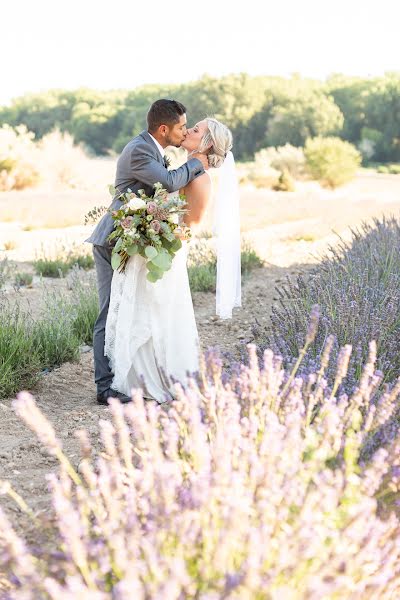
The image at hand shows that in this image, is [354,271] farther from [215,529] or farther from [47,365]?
[215,529]

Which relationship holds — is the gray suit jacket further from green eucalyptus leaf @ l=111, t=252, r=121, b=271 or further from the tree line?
the tree line

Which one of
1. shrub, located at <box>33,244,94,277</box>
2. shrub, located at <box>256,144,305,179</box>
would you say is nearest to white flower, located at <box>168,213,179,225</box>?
shrub, located at <box>33,244,94,277</box>

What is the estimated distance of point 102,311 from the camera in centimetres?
480

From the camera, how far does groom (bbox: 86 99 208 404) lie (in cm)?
433

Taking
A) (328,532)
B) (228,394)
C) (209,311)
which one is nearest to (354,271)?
(209,311)

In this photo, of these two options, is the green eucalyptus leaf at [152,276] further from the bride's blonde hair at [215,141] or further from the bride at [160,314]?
the bride's blonde hair at [215,141]

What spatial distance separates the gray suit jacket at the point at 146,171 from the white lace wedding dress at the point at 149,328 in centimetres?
32

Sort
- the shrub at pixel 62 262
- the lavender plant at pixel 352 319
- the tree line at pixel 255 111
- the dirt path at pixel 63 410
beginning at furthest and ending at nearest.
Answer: the tree line at pixel 255 111 < the shrub at pixel 62 262 < the lavender plant at pixel 352 319 < the dirt path at pixel 63 410

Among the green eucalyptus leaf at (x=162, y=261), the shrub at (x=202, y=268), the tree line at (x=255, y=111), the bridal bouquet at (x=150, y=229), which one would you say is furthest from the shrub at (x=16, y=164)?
the tree line at (x=255, y=111)

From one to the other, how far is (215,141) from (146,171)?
458 mm

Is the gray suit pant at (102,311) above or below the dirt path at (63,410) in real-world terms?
above

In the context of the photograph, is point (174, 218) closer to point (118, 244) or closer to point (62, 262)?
point (118, 244)

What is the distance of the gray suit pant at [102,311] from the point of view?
4.68 meters

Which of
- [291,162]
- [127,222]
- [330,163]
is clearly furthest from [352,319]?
[291,162]
